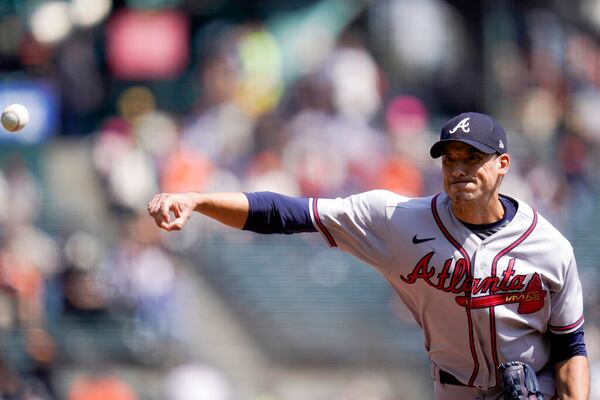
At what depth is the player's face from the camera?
13.4 ft

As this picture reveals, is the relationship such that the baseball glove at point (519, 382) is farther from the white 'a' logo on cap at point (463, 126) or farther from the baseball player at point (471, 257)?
the white 'a' logo on cap at point (463, 126)

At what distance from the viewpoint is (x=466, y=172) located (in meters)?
4.08

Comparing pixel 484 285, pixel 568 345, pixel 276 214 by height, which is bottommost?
pixel 568 345

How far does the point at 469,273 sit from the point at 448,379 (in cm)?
52

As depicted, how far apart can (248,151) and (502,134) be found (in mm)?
6466

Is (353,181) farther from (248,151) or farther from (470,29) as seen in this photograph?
(470,29)

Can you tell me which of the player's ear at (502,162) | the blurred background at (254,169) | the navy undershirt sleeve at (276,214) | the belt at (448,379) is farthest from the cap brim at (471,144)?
the blurred background at (254,169)

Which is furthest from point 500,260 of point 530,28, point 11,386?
point 11,386

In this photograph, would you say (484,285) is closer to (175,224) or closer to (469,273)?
(469,273)

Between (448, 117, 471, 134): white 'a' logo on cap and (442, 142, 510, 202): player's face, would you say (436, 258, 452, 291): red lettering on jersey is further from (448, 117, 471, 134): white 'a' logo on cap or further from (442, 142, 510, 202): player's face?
(448, 117, 471, 134): white 'a' logo on cap

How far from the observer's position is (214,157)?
Answer: 34.6 feet

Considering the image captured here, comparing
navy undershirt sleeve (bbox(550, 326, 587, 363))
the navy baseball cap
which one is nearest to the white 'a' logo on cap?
the navy baseball cap

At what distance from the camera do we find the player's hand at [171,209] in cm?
377

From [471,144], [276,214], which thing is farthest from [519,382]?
[276,214]
